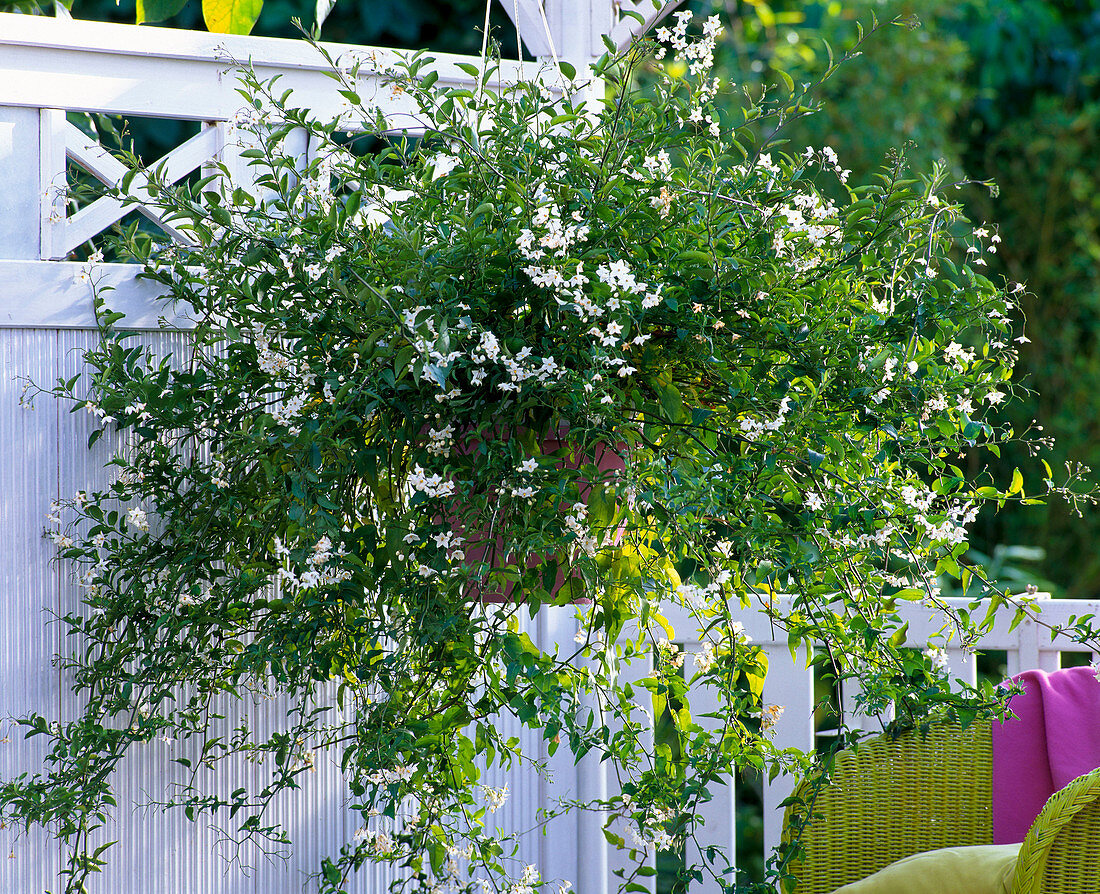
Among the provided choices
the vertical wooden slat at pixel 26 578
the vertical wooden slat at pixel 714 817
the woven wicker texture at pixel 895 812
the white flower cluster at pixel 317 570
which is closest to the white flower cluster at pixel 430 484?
the white flower cluster at pixel 317 570

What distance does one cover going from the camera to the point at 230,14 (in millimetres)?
1467

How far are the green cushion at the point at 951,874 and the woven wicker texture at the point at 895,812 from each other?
126mm

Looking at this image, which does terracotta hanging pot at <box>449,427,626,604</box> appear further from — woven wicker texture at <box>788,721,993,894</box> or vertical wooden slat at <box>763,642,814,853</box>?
vertical wooden slat at <box>763,642,814,853</box>

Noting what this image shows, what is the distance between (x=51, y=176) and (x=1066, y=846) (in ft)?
4.63

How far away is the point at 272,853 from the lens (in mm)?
1418

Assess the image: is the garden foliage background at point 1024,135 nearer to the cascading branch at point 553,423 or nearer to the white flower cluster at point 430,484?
the cascading branch at point 553,423

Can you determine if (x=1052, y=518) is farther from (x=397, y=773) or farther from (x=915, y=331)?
(x=397, y=773)

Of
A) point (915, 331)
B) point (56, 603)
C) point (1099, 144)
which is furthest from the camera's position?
point (1099, 144)

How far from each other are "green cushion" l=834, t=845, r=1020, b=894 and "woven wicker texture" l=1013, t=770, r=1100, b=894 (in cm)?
6

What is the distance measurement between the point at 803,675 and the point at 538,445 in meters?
0.92

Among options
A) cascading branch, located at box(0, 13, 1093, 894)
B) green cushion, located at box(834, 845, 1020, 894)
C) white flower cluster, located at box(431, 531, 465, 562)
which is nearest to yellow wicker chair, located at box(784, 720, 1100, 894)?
green cushion, located at box(834, 845, 1020, 894)

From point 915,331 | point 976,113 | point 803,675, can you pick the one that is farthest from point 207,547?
point 976,113

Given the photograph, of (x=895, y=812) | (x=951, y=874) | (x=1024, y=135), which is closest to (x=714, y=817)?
(x=895, y=812)

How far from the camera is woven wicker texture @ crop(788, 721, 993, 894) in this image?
4.39 feet
